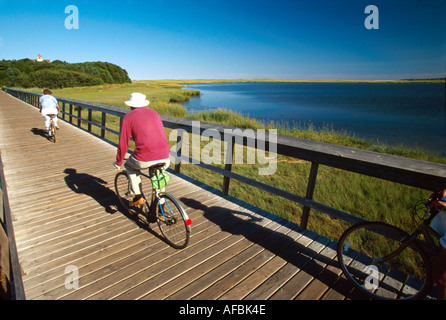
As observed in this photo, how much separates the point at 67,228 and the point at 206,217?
1.94m

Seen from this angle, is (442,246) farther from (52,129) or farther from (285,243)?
(52,129)

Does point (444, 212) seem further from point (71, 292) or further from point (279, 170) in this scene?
point (279, 170)

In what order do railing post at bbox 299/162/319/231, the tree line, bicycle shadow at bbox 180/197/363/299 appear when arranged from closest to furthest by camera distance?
bicycle shadow at bbox 180/197/363/299 → railing post at bbox 299/162/319/231 → the tree line

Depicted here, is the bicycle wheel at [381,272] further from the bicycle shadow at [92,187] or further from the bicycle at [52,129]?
the bicycle at [52,129]

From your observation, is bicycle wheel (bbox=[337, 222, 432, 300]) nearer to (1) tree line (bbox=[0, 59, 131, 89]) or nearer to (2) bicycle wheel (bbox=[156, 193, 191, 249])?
(2) bicycle wheel (bbox=[156, 193, 191, 249])

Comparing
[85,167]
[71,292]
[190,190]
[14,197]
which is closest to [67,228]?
[71,292]

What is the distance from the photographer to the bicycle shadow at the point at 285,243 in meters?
2.66

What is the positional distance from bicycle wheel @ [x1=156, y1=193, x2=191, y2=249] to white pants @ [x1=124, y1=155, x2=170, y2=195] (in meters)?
0.41

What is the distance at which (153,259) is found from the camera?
288cm

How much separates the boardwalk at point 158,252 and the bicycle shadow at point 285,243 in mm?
11

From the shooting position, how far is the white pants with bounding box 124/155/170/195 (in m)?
3.05

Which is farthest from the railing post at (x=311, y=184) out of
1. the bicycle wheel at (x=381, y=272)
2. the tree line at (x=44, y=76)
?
the tree line at (x=44, y=76)

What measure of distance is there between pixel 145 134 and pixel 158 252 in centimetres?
142

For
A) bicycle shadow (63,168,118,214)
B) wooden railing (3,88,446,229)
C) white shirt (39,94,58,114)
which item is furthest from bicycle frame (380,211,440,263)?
white shirt (39,94,58,114)
